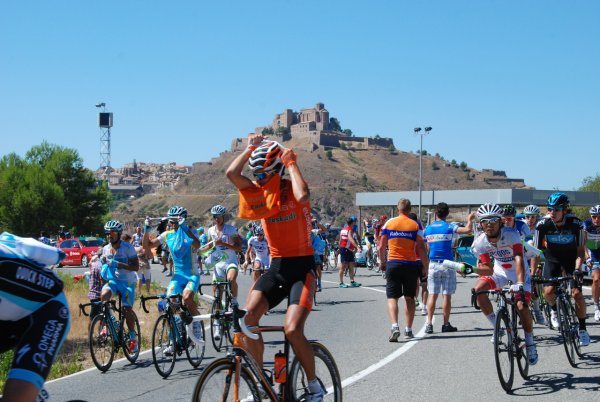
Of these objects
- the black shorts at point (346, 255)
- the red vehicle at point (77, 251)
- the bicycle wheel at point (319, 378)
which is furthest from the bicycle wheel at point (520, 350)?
the red vehicle at point (77, 251)

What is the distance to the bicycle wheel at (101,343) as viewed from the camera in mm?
9969

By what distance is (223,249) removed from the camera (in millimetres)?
13055

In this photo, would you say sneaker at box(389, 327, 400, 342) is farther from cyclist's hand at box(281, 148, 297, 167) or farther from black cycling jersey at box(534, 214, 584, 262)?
cyclist's hand at box(281, 148, 297, 167)

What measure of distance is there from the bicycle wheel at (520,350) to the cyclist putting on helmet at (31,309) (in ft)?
18.7

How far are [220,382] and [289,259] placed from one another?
1.20 m

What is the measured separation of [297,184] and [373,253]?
1114 inches

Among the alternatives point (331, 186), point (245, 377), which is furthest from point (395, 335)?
point (331, 186)

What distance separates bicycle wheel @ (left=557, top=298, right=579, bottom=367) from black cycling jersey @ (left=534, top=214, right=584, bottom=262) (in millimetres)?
1812

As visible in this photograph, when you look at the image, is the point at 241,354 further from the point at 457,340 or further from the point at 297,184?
the point at 457,340

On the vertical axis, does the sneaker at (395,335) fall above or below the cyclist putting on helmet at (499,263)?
below

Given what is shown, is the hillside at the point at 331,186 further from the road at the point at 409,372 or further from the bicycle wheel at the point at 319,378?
the bicycle wheel at the point at 319,378

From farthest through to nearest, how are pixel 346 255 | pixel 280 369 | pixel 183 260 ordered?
pixel 346 255 < pixel 183 260 < pixel 280 369

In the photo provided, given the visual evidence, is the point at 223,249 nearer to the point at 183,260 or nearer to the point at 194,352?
the point at 183,260

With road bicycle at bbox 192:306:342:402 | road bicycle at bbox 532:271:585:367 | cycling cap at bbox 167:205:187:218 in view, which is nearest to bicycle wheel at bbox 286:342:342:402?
road bicycle at bbox 192:306:342:402
